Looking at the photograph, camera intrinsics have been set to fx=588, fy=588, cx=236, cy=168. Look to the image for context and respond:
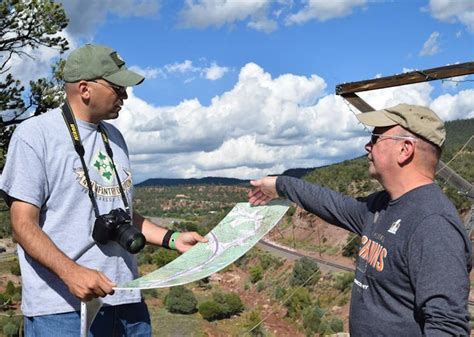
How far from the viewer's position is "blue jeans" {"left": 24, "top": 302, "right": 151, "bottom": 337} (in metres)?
2.44

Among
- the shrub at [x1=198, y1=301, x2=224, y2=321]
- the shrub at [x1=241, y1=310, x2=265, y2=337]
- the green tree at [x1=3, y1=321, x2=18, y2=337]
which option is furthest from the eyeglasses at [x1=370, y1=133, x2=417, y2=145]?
the shrub at [x1=198, y1=301, x2=224, y2=321]

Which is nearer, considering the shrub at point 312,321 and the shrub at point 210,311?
the shrub at point 312,321

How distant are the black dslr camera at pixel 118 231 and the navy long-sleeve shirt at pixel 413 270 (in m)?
0.97

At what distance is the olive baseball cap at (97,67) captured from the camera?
2648mm

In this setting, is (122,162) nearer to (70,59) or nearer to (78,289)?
(70,59)

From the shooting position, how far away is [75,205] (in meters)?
2.51

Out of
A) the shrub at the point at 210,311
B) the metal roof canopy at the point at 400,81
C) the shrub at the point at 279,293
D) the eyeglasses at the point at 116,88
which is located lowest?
the shrub at the point at 279,293

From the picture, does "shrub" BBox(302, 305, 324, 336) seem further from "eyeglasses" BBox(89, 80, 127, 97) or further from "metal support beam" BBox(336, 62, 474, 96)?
"eyeglasses" BBox(89, 80, 127, 97)

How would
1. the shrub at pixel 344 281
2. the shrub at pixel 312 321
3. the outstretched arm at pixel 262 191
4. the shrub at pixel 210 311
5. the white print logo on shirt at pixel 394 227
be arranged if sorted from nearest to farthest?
1. the white print logo on shirt at pixel 394 227
2. the outstretched arm at pixel 262 191
3. the shrub at pixel 312 321
4. the shrub at pixel 344 281
5. the shrub at pixel 210 311

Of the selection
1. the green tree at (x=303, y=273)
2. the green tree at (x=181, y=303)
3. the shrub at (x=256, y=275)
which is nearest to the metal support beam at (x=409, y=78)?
the green tree at (x=181, y=303)

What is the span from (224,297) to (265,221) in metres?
22.1

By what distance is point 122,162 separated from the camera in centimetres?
286

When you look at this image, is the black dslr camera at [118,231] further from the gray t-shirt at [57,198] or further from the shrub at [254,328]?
the shrub at [254,328]

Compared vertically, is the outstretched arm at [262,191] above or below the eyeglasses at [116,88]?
below
